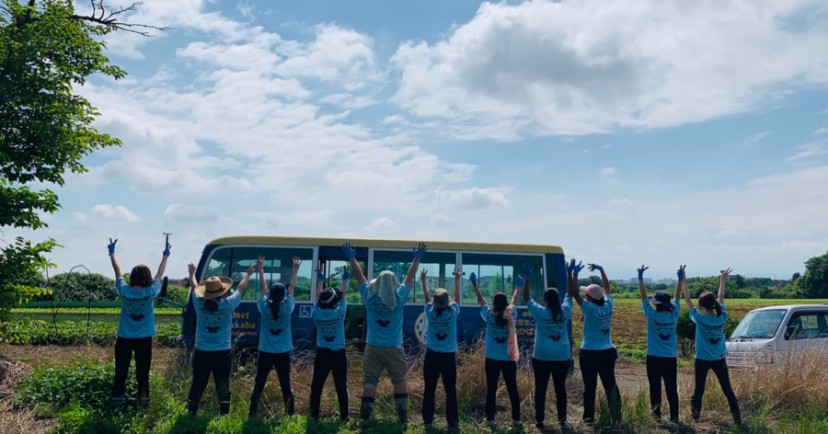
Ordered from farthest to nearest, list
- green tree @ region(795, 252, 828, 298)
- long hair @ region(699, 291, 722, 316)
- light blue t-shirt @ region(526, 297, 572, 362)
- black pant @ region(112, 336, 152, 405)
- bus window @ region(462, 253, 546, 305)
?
green tree @ region(795, 252, 828, 298) < bus window @ region(462, 253, 546, 305) < long hair @ region(699, 291, 722, 316) < light blue t-shirt @ region(526, 297, 572, 362) < black pant @ region(112, 336, 152, 405)

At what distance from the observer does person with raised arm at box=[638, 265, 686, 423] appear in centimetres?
816

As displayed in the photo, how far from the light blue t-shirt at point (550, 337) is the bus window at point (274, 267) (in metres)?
4.86

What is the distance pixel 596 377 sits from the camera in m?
8.06

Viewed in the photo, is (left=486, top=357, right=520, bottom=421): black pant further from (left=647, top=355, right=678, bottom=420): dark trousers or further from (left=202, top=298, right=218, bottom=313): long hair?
(left=202, top=298, right=218, bottom=313): long hair

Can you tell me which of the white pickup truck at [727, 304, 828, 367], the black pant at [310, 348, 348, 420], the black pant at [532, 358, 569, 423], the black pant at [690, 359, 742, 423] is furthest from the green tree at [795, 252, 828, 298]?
the black pant at [310, 348, 348, 420]

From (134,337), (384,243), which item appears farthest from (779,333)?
(134,337)

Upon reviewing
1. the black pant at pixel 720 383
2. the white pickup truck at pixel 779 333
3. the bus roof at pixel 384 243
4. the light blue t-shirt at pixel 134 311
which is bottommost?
the black pant at pixel 720 383

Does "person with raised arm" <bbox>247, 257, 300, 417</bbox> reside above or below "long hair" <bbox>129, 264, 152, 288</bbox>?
below

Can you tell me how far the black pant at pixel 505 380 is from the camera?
25.8ft

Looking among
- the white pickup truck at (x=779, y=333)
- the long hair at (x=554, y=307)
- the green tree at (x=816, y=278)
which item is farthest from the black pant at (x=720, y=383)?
the green tree at (x=816, y=278)

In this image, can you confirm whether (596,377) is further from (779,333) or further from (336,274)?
(779,333)

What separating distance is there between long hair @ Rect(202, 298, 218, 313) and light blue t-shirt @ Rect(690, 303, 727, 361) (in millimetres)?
6088

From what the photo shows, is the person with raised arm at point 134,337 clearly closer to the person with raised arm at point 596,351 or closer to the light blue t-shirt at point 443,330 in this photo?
the light blue t-shirt at point 443,330

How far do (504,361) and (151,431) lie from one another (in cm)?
418
